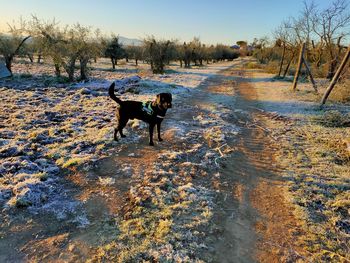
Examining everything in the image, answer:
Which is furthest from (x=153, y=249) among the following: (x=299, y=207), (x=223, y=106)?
(x=223, y=106)

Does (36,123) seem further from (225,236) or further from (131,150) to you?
(225,236)

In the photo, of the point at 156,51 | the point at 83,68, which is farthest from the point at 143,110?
the point at 156,51

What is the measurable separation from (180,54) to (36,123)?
129 feet

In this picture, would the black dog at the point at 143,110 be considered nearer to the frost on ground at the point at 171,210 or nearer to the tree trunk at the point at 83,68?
the frost on ground at the point at 171,210

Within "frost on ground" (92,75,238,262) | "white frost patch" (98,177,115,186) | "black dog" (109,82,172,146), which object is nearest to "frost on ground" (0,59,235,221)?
"white frost patch" (98,177,115,186)

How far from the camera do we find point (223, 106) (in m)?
13.0

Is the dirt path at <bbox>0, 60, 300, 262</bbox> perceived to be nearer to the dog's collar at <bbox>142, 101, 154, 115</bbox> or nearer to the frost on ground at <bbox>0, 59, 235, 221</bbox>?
the frost on ground at <bbox>0, 59, 235, 221</bbox>

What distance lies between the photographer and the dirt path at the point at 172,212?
3762mm

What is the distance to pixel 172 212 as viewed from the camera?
4.55 meters

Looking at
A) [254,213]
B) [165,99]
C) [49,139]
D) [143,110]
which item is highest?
[165,99]

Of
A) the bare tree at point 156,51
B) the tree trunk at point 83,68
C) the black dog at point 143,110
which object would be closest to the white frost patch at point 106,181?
the black dog at point 143,110

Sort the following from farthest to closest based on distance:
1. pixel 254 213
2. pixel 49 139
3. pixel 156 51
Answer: pixel 156 51
pixel 49 139
pixel 254 213

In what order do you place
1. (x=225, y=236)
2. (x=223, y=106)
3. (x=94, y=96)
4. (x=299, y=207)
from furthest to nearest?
1. (x=94, y=96)
2. (x=223, y=106)
3. (x=299, y=207)
4. (x=225, y=236)

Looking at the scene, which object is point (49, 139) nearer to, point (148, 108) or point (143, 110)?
point (143, 110)
